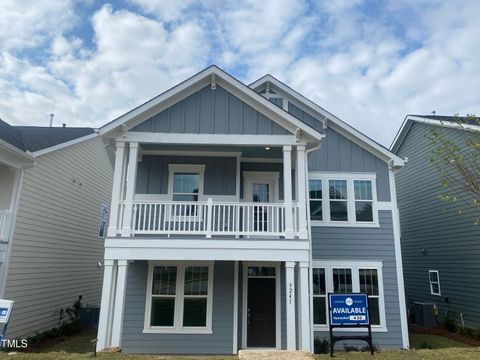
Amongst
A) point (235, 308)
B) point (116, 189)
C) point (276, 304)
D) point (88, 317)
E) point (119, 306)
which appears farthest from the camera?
point (88, 317)

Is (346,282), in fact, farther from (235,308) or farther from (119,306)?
(119,306)

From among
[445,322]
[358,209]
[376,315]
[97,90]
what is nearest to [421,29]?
[358,209]

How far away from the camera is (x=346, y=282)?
10.5 meters

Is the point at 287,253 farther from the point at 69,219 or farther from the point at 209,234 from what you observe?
the point at 69,219

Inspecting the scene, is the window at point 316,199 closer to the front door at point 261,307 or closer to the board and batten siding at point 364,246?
the board and batten siding at point 364,246

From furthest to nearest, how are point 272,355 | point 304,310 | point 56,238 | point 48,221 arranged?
1. point 56,238
2. point 48,221
3. point 304,310
4. point 272,355

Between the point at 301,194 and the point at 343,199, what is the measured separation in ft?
10.7

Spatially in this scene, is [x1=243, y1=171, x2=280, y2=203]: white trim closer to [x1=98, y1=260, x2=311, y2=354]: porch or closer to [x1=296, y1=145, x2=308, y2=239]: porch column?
[x1=296, y1=145, x2=308, y2=239]: porch column

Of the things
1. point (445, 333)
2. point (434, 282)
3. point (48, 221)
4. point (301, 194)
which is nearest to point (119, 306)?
point (301, 194)

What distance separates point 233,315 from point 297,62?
10.5 m

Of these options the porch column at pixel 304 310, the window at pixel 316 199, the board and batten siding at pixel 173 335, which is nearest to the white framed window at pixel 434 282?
the window at pixel 316 199

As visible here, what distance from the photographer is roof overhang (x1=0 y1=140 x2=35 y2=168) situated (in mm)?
9193

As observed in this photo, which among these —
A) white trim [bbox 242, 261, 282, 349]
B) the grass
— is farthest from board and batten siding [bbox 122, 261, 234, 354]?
A: the grass

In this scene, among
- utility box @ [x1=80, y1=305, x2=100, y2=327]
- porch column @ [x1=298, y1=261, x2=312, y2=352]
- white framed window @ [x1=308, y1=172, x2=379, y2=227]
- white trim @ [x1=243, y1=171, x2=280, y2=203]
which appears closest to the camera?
porch column @ [x1=298, y1=261, x2=312, y2=352]
